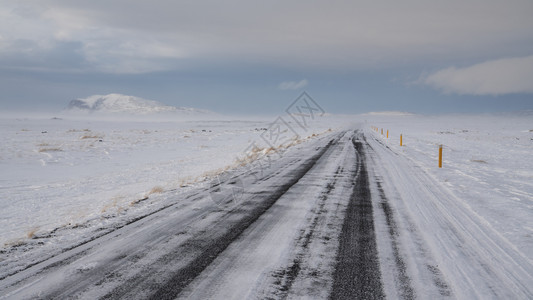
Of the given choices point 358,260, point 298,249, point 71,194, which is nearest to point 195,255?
point 298,249

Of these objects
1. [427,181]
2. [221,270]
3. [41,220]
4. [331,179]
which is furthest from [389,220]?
[41,220]

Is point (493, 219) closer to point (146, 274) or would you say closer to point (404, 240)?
point (404, 240)

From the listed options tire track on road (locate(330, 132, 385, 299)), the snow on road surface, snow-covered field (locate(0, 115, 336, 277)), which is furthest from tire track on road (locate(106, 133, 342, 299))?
snow-covered field (locate(0, 115, 336, 277))

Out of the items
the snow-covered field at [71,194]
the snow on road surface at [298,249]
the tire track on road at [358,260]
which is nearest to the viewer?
the tire track on road at [358,260]

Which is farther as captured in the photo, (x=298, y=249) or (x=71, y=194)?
(x=71, y=194)

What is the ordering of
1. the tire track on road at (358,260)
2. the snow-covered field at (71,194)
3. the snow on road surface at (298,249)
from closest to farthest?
the tire track on road at (358,260) → the snow on road surface at (298,249) → the snow-covered field at (71,194)

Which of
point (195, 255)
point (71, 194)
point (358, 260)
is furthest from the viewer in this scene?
point (71, 194)

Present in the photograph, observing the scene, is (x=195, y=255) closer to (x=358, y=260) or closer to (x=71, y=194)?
(x=358, y=260)

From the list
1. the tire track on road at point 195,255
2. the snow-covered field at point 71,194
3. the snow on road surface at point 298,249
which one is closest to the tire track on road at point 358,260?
the snow on road surface at point 298,249

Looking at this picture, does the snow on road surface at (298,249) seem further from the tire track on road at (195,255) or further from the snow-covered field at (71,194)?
the snow-covered field at (71,194)

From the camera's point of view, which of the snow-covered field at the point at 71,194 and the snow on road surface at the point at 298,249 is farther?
the snow-covered field at the point at 71,194

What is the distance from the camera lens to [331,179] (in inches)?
415

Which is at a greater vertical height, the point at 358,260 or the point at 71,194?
the point at 358,260

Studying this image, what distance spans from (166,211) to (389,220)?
4.67m
